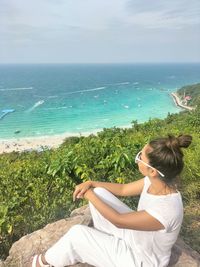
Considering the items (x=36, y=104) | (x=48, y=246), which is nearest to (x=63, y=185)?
(x=48, y=246)

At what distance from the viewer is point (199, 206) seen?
480cm

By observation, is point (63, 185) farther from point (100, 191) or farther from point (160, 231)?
point (160, 231)

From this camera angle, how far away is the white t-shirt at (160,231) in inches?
102

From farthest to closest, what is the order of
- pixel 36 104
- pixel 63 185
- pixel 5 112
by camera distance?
pixel 36 104
pixel 5 112
pixel 63 185

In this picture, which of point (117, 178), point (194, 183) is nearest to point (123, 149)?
point (117, 178)

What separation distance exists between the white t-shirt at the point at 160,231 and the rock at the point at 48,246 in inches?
11.8

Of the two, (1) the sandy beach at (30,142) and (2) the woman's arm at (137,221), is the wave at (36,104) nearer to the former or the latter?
(1) the sandy beach at (30,142)

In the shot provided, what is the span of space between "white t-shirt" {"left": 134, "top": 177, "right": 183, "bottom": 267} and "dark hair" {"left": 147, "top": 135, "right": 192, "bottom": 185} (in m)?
0.18

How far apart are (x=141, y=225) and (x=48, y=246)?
122cm

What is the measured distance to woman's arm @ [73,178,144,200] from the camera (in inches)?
122

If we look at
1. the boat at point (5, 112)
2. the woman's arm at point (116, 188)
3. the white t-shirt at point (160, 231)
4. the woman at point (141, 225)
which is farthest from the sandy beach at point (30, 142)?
the white t-shirt at point (160, 231)

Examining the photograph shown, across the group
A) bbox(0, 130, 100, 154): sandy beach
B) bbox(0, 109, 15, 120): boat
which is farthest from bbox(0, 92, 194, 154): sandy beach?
bbox(0, 109, 15, 120): boat

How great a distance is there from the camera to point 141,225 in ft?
8.41

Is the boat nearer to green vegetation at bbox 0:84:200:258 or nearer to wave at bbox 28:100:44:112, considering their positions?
wave at bbox 28:100:44:112
